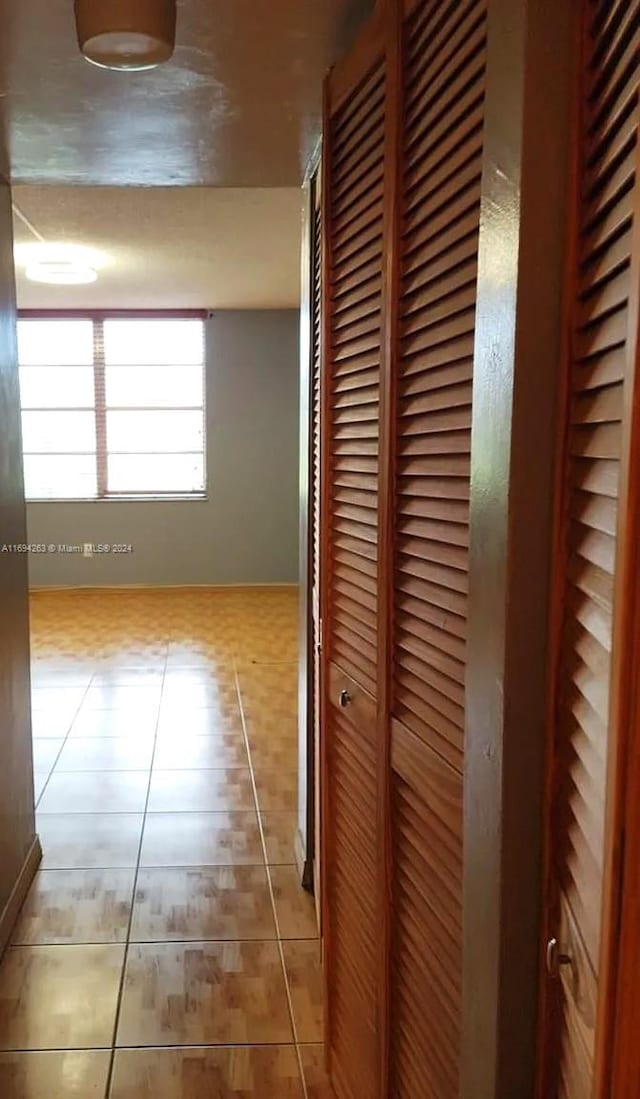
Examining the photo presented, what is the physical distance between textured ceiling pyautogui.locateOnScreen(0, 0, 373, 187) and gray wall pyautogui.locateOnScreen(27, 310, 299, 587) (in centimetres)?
471

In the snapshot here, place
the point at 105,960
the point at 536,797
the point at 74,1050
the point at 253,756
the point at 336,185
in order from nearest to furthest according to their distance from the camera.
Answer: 1. the point at 536,797
2. the point at 336,185
3. the point at 74,1050
4. the point at 105,960
5. the point at 253,756

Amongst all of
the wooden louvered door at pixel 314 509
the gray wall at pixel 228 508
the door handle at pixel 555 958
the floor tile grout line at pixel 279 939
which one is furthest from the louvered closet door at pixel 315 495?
the gray wall at pixel 228 508

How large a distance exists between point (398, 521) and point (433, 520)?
5.9 inches

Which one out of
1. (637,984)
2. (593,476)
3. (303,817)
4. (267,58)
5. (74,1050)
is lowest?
(74,1050)

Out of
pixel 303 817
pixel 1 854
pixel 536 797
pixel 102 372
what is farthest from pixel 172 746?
pixel 102 372

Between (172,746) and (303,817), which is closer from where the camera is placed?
(303,817)

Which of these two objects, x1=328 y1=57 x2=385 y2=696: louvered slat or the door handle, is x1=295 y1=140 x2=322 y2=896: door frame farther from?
the door handle

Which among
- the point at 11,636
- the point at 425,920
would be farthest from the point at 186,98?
the point at 425,920

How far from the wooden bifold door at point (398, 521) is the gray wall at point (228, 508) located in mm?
5659

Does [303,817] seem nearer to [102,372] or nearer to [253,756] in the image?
[253,756]

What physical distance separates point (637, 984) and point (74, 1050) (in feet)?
5.82

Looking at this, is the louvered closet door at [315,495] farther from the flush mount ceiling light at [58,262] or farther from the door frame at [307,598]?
the flush mount ceiling light at [58,262]

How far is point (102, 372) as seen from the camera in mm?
7367

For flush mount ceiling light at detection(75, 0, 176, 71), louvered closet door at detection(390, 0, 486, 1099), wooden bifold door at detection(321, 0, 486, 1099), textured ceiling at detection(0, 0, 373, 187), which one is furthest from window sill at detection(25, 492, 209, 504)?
louvered closet door at detection(390, 0, 486, 1099)
